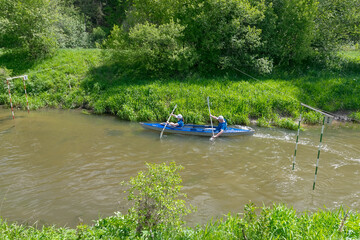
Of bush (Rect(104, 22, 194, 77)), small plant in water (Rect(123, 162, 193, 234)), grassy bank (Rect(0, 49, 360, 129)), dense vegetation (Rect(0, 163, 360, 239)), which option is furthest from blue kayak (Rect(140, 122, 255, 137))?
small plant in water (Rect(123, 162, 193, 234))

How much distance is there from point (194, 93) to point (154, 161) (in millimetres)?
7725

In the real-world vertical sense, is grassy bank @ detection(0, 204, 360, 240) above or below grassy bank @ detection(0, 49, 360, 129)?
below

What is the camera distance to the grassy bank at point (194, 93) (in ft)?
56.9

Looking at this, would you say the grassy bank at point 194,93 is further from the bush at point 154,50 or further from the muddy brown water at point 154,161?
the muddy brown water at point 154,161

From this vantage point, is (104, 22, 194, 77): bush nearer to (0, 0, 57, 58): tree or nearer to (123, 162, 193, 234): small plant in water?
(0, 0, 57, 58): tree

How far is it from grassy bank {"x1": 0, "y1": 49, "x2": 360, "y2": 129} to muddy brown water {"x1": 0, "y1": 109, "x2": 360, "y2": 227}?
1.75 m

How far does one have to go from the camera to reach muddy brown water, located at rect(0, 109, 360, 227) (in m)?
8.47

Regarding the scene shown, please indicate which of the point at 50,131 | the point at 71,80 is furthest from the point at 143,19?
the point at 50,131

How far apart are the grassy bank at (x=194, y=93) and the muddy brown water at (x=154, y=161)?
1750 millimetres

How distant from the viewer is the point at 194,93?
60.3 ft

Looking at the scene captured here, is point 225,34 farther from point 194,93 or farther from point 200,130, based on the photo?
point 200,130

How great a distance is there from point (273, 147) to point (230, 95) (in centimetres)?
553

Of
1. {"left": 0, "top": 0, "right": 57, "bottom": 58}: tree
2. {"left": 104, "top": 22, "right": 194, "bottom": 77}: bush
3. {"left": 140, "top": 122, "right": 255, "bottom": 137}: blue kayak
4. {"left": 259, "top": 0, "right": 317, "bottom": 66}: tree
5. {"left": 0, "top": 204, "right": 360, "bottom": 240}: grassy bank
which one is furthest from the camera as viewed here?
{"left": 0, "top": 0, "right": 57, "bottom": 58}: tree

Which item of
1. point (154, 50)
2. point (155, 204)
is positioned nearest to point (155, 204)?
point (155, 204)
